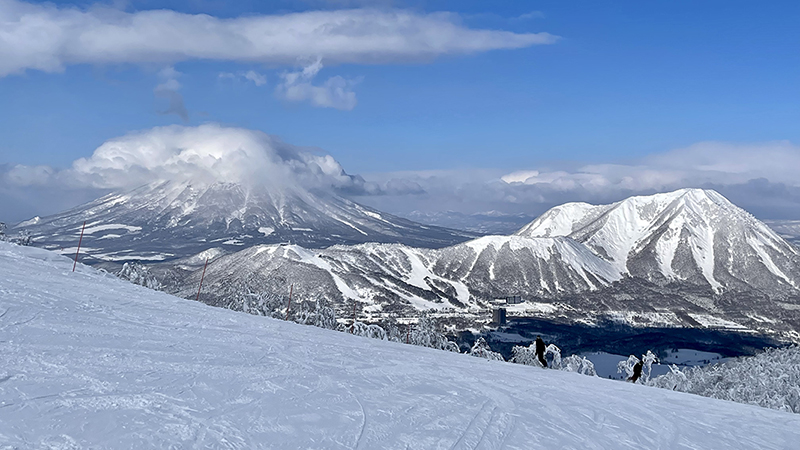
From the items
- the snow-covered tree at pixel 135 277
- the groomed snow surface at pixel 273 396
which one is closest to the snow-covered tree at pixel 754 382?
the groomed snow surface at pixel 273 396

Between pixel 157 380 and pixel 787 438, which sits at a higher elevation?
pixel 787 438

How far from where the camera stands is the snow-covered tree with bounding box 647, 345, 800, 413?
2617 centimetres

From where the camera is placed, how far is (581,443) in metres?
12.8

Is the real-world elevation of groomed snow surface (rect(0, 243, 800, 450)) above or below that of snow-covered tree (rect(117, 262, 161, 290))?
above

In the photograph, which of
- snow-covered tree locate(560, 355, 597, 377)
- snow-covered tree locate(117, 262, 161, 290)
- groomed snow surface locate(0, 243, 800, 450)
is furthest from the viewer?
snow-covered tree locate(117, 262, 161, 290)

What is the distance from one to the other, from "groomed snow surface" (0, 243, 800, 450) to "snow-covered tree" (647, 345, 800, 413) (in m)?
8.88

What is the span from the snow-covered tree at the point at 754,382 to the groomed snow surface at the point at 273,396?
8882mm

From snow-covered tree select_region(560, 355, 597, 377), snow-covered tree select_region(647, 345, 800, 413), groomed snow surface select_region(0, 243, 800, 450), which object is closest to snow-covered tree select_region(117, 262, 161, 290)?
groomed snow surface select_region(0, 243, 800, 450)

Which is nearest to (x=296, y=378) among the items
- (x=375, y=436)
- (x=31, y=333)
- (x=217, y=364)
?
(x=217, y=364)

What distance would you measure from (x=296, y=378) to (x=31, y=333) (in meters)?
7.62

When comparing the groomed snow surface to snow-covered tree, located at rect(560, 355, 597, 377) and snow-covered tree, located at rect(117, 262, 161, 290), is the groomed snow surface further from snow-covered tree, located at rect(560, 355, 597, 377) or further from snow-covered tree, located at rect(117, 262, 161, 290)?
snow-covered tree, located at rect(117, 262, 161, 290)

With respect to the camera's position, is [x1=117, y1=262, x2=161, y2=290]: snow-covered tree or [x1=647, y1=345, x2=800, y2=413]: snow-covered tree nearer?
[x1=647, y1=345, x2=800, y2=413]: snow-covered tree

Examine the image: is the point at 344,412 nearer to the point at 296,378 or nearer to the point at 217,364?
the point at 296,378

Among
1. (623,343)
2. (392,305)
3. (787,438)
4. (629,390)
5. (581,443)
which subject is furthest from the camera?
(392,305)
